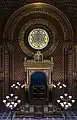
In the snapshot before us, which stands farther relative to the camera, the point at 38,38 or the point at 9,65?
the point at 38,38

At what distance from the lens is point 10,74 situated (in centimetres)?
2119

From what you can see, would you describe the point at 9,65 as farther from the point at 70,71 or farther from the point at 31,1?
the point at 31,1

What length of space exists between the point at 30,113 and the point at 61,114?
1966mm

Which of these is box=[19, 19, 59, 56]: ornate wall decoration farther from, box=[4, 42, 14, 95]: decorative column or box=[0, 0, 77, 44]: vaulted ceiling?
box=[0, 0, 77, 44]: vaulted ceiling

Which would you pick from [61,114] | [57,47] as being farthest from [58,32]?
[61,114]

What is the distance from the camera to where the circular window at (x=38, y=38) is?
21.3 meters

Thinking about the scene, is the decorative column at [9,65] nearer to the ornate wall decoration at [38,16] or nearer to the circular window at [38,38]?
the ornate wall decoration at [38,16]

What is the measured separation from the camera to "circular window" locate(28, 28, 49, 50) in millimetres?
21344

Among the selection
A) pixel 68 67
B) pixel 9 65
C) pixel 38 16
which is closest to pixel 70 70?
pixel 68 67

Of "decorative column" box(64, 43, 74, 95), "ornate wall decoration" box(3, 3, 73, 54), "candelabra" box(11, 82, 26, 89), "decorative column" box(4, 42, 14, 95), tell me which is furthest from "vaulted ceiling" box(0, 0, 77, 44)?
"candelabra" box(11, 82, 26, 89)

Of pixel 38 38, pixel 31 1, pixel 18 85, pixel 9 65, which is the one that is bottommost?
pixel 18 85

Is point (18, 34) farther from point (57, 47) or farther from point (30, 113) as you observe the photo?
point (30, 113)

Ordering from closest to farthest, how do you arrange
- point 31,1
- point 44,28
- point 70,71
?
point 31,1, point 70,71, point 44,28

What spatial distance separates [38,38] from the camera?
70.0ft
